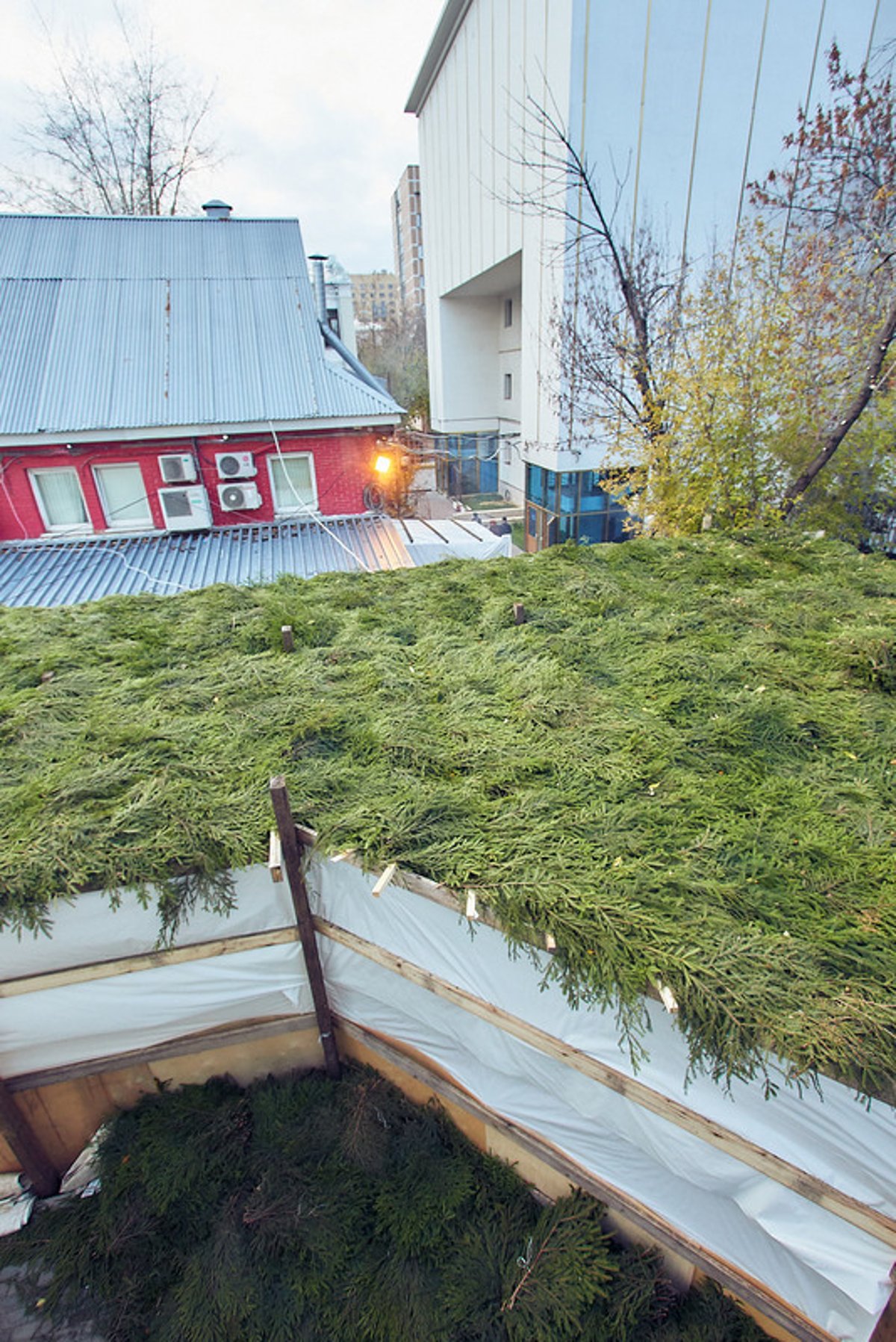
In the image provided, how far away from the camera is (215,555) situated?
8.81 meters

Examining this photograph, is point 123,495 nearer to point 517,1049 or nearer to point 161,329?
point 161,329

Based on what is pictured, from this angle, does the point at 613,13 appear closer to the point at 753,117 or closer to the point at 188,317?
the point at 753,117

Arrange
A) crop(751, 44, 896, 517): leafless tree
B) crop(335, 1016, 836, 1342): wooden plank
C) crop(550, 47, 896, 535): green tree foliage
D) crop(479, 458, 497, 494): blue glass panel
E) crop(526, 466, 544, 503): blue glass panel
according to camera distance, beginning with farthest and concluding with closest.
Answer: crop(479, 458, 497, 494): blue glass panel < crop(526, 466, 544, 503): blue glass panel < crop(550, 47, 896, 535): green tree foliage < crop(751, 44, 896, 517): leafless tree < crop(335, 1016, 836, 1342): wooden plank

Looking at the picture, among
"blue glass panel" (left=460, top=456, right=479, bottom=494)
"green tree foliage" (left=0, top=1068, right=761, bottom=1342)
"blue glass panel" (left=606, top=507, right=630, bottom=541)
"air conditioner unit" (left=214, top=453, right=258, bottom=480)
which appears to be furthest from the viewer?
"blue glass panel" (left=460, top=456, right=479, bottom=494)

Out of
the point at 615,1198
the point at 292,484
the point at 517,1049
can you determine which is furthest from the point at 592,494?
the point at 615,1198

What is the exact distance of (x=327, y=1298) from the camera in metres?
2.77

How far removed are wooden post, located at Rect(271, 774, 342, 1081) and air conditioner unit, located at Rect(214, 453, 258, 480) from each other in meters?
8.00

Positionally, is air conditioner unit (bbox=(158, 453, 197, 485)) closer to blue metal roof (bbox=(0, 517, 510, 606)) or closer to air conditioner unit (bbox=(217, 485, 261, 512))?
air conditioner unit (bbox=(217, 485, 261, 512))

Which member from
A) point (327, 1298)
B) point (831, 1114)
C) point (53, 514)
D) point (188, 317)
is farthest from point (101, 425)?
point (831, 1114)

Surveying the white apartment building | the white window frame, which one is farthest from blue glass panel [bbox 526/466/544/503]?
the white window frame

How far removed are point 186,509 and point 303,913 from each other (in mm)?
8191

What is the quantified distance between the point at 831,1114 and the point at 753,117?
17.3m

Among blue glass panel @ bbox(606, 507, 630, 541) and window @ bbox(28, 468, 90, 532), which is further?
blue glass panel @ bbox(606, 507, 630, 541)

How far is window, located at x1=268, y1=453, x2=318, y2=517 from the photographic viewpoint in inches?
380
